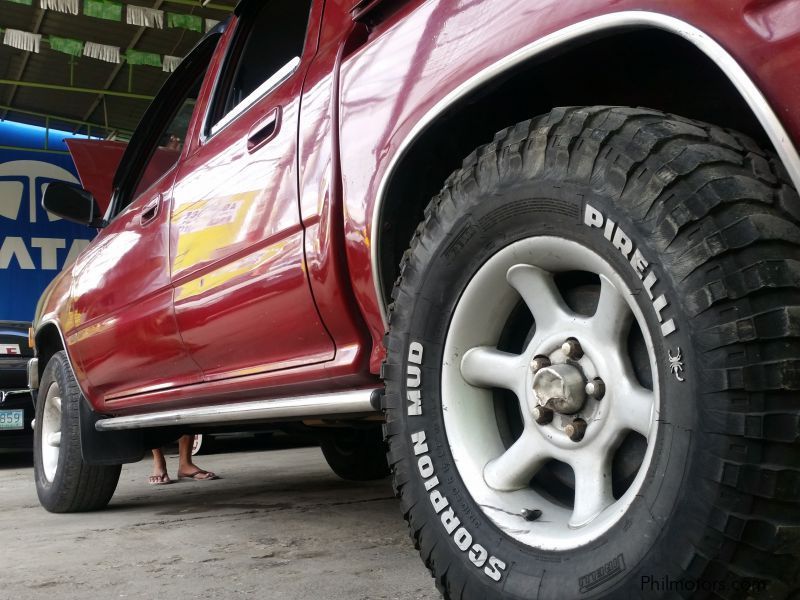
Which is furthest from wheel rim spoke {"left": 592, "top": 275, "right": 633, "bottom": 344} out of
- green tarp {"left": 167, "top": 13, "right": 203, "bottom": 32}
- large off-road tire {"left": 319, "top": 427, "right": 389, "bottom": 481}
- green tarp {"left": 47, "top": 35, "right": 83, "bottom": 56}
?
green tarp {"left": 47, "top": 35, "right": 83, "bottom": 56}

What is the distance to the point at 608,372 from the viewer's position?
48.0 inches

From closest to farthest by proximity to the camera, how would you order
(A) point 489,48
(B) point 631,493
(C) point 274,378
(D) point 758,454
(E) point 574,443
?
(D) point 758,454, (B) point 631,493, (E) point 574,443, (A) point 489,48, (C) point 274,378

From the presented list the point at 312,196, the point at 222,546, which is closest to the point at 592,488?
the point at 312,196

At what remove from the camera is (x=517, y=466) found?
1.35 m

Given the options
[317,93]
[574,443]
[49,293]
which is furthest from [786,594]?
[49,293]

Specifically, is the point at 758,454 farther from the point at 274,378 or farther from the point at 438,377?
the point at 274,378

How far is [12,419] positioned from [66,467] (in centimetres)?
363

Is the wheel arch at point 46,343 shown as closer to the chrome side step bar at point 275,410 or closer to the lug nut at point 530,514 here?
the chrome side step bar at point 275,410

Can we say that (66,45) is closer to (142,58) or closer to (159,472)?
(142,58)

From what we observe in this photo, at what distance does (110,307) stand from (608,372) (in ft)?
7.38

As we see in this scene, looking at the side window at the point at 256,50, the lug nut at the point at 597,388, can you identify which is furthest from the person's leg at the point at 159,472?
the lug nut at the point at 597,388

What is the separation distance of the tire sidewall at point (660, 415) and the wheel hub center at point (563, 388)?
18 centimetres

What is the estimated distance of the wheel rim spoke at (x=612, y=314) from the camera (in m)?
1.21

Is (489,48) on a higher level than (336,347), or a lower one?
higher
